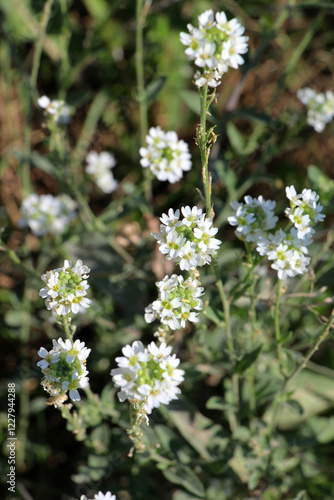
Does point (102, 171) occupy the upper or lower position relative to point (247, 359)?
upper

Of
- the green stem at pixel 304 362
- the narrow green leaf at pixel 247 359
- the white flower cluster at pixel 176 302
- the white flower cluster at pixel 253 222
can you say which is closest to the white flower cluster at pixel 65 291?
the white flower cluster at pixel 176 302

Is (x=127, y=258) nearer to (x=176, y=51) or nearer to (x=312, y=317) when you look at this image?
(x=312, y=317)

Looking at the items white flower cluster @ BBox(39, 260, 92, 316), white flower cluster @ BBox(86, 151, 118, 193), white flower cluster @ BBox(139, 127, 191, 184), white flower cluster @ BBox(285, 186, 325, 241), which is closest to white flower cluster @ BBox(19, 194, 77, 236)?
white flower cluster @ BBox(86, 151, 118, 193)

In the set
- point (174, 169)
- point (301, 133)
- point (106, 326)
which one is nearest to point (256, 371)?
point (106, 326)

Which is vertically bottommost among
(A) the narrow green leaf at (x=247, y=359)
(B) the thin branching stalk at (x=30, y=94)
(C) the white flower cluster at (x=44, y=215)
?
(A) the narrow green leaf at (x=247, y=359)

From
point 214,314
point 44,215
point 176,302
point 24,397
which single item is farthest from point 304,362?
point 44,215

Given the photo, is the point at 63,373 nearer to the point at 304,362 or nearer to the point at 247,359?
the point at 247,359

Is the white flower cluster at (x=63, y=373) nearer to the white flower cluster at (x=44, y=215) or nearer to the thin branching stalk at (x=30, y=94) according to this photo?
the white flower cluster at (x=44, y=215)
